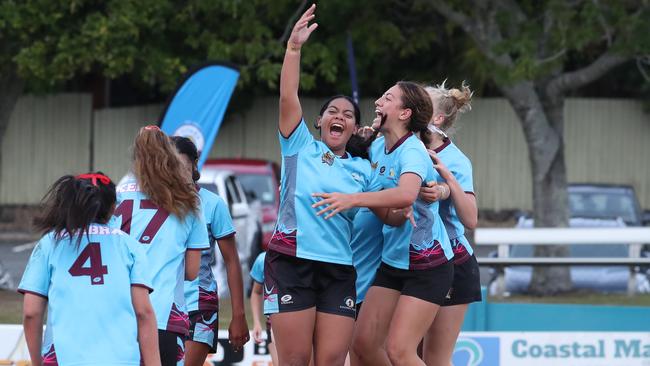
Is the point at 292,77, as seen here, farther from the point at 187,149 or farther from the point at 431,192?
the point at 431,192

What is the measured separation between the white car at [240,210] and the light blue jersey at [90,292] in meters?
9.42

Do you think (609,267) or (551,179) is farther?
(551,179)

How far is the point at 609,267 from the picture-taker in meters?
10.4

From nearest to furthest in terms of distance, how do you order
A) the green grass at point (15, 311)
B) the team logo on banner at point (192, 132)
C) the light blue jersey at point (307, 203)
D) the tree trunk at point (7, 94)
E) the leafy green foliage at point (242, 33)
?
the light blue jersey at point (307, 203), the green grass at point (15, 311), the team logo on banner at point (192, 132), the leafy green foliage at point (242, 33), the tree trunk at point (7, 94)

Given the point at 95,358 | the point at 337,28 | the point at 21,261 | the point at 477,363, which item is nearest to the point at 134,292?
the point at 95,358

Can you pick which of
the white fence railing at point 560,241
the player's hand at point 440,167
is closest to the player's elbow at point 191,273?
the player's hand at point 440,167

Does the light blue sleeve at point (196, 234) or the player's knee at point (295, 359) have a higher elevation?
the light blue sleeve at point (196, 234)

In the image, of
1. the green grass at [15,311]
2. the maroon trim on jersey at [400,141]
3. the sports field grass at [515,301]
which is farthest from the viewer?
the green grass at [15,311]

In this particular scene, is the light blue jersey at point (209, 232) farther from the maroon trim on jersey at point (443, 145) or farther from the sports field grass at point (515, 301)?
the sports field grass at point (515, 301)

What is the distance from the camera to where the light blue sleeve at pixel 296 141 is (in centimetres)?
584

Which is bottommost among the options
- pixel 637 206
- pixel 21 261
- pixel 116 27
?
pixel 21 261

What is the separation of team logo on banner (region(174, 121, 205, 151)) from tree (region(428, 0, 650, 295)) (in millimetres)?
3875

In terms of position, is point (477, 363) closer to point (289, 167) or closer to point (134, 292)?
point (289, 167)

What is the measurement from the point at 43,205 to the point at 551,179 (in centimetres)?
1149
